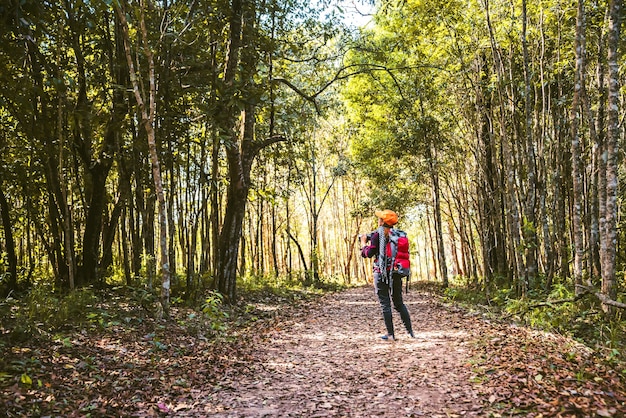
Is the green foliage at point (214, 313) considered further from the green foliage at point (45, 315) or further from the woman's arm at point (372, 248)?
the woman's arm at point (372, 248)

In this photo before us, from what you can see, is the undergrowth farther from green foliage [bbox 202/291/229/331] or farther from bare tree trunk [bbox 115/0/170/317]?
bare tree trunk [bbox 115/0/170/317]

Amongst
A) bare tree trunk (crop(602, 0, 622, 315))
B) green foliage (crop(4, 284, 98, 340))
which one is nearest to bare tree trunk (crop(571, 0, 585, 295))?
bare tree trunk (crop(602, 0, 622, 315))

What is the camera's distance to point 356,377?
5.23 meters

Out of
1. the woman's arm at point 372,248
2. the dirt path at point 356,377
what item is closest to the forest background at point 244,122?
the dirt path at point 356,377

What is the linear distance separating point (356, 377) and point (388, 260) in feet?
6.87

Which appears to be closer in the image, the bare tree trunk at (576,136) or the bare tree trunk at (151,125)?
the bare tree trunk at (576,136)

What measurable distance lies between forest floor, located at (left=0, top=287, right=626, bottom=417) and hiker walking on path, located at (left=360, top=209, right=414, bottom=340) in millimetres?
676

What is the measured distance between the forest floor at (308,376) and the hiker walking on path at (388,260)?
2.22 ft

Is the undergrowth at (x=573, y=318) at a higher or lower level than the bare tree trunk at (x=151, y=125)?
lower

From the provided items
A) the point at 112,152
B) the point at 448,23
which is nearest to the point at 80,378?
the point at 112,152

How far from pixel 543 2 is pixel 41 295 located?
34.3 feet

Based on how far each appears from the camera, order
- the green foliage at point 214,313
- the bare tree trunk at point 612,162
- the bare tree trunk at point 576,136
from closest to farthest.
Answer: the bare tree trunk at point 612,162, the bare tree trunk at point 576,136, the green foliage at point 214,313

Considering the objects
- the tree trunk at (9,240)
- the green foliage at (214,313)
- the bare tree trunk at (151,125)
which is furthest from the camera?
the tree trunk at (9,240)

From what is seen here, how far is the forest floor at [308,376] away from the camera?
13.0 ft
